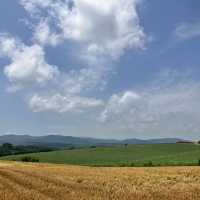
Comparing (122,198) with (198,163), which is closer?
(122,198)

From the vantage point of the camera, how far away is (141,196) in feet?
58.6

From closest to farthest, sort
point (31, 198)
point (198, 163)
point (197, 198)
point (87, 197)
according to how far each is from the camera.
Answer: point (31, 198)
point (87, 197)
point (197, 198)
point (198, 163)

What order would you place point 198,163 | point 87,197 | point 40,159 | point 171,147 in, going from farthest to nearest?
point 171,147
point 40,159
point 198,163
point 87,197

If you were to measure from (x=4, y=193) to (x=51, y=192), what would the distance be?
2.40 m

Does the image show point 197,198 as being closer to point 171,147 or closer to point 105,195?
point 105,195

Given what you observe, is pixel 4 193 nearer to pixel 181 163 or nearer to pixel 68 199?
pixel 68 199

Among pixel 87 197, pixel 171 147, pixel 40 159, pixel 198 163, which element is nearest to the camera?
pixel 87 197

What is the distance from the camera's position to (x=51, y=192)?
18.8 meters

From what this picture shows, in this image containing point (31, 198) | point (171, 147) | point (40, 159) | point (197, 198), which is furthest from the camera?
point (171, 147)

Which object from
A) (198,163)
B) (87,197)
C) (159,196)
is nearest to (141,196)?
(159,196)

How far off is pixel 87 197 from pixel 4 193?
11.3 ft

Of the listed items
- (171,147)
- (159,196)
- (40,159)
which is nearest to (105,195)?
(159,196)

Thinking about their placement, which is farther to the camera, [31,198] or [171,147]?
[171,147]

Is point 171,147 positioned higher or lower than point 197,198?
higher
